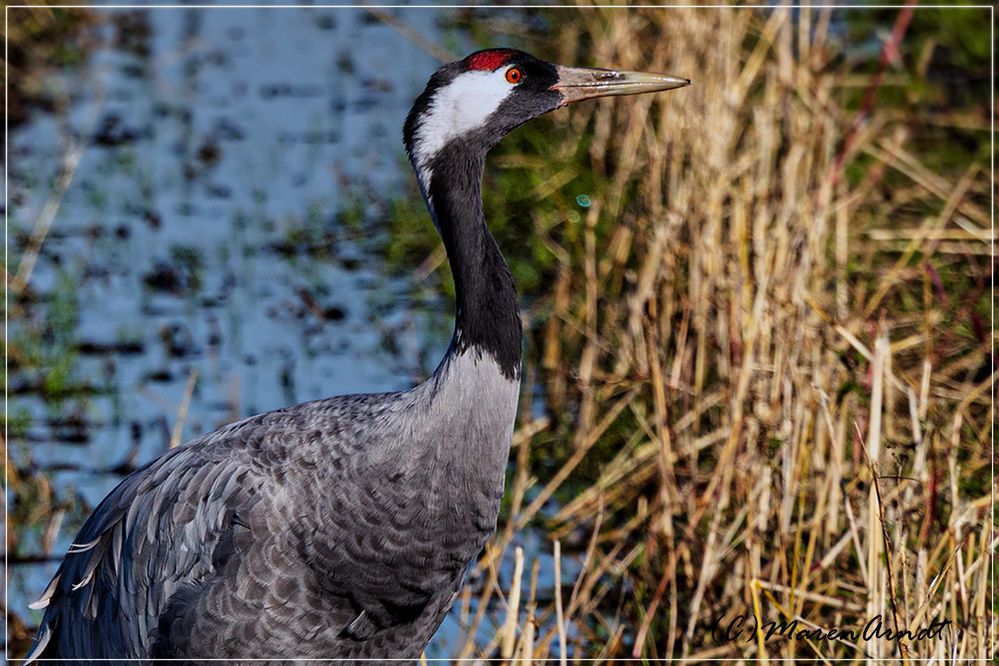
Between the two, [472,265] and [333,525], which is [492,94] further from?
[333,525]

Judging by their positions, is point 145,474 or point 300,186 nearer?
point 145,474

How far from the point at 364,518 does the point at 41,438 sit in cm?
286

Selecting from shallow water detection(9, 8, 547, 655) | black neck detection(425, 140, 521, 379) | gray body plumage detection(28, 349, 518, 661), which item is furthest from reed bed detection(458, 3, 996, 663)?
shallow water detection(9, 8, 547, 655)

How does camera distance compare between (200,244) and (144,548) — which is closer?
(144,548)

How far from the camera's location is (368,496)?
370cm

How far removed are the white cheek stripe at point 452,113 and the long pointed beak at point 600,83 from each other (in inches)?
10.3

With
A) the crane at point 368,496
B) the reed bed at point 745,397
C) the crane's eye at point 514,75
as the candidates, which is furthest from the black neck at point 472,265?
the reed bed at point 745,397

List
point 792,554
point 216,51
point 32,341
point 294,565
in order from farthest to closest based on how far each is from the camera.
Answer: point 216,51, point 32,341, point 792,554, point 294,565

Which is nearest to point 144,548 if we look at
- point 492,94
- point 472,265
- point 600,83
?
point 472,265

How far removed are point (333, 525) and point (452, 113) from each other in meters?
1.04

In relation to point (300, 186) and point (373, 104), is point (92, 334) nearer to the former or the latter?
point (300, 186)

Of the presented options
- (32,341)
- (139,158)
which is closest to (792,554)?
(32,341)

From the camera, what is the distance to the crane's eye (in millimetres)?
3974

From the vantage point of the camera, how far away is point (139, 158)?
29.9ft
